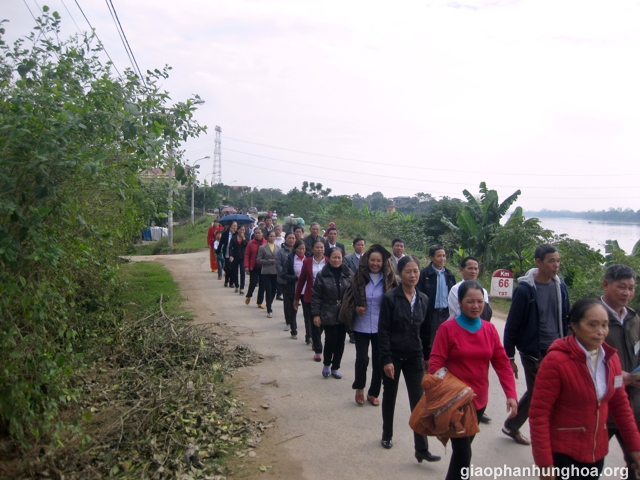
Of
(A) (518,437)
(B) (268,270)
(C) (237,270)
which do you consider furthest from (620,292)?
(C) (237,270)

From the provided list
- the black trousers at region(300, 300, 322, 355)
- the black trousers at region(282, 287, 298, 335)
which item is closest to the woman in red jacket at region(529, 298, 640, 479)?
the black trousers at region(300, 300, 322, 355)

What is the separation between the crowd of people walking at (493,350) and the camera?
3326 mm

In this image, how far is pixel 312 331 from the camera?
8273mm

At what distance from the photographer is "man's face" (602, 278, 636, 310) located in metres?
4.06

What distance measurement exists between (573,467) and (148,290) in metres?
12.1

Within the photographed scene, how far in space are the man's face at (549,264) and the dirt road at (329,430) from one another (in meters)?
1.67

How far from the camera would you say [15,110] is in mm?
3895

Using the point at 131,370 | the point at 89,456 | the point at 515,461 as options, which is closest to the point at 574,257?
the point at 515,461

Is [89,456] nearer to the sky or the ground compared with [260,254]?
nearer to the ground

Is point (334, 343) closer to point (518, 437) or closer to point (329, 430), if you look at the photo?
point (329, 430)

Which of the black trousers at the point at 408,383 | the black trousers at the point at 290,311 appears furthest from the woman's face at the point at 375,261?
the black trousers at the point at 290,311

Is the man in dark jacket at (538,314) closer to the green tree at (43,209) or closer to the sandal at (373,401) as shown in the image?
the sandal at (373,401)

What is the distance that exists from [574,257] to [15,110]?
14.1 meters

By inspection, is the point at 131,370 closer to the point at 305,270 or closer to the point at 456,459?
the point at 305,270
